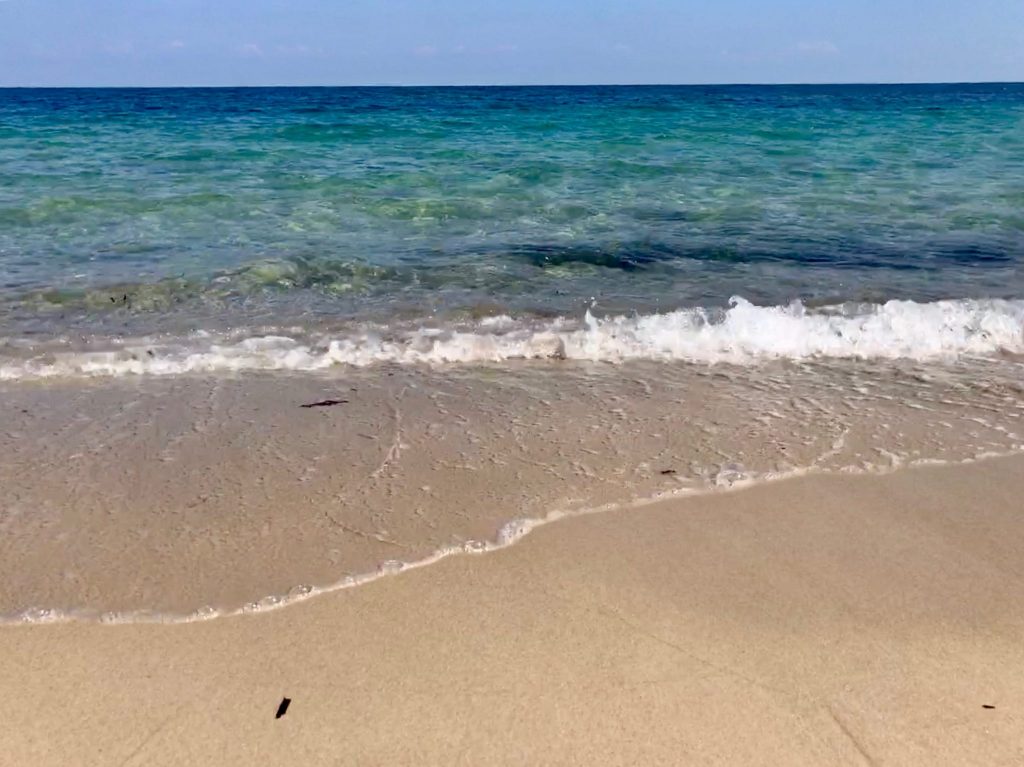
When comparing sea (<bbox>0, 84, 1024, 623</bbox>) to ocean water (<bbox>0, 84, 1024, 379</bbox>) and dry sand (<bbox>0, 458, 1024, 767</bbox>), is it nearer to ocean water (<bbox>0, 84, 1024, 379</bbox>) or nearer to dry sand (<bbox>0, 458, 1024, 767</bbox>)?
ocean water (<bbox>0, 84, 1024, 379</bbox>)

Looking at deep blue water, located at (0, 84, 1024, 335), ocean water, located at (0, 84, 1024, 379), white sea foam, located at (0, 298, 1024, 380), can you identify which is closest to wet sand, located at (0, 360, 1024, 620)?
white sea foam, located at (0, 298, 1024, 380)

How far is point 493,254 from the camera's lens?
7.62m

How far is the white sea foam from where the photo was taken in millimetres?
4855

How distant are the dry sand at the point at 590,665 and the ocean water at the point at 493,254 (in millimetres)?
2402

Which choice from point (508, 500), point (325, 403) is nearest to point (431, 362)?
point (325, 403)

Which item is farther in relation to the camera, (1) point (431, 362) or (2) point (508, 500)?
(1) point (431, 362)

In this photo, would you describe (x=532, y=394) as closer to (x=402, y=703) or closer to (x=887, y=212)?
(x=402, y=703)

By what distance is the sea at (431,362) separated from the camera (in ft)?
9.90

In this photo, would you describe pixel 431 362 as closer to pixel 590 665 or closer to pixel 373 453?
pixel 373 453

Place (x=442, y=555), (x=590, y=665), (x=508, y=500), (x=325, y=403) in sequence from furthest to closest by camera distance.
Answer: (x=325, y=403), (x=508, y=500), (x=442, y=555), (x=590, y=665)

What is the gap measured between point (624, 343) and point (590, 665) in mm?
3144

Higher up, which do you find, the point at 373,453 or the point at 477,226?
the point at 477,226

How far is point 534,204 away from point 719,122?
1434cm

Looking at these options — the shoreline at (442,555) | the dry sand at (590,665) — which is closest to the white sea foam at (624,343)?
the shoreline at (442,555)
